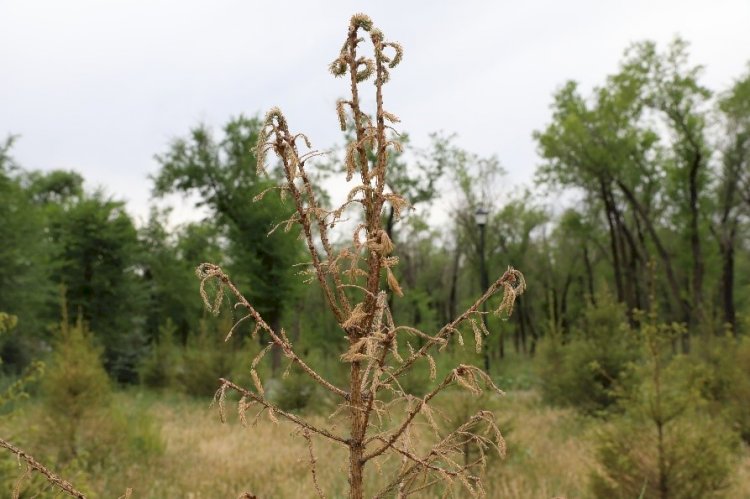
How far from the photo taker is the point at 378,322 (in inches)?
66.4

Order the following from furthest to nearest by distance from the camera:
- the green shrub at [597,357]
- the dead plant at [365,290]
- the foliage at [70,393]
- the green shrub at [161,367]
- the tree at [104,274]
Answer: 1. the tree at [104,274]
2. the green shrub at [161,367]
3. the green shrub at [597,357]
4. the foliage at [70,393]
5. the dead plant at [365,290]

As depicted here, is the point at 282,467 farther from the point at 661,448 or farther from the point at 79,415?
Result: the point at 661,448

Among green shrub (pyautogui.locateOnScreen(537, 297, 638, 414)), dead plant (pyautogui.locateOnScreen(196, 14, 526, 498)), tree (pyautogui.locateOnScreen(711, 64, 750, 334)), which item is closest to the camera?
dead plant (pyautogui.locateOnScreen(196, 14, 526, 498))

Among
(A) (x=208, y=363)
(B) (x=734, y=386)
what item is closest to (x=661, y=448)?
(B) (x=734, y=386)

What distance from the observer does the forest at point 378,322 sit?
1684 millimetres

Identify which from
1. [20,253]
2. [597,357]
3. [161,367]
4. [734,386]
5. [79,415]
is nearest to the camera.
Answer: [79,415]

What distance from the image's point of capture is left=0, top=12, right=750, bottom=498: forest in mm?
1684

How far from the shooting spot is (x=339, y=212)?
5.12ft

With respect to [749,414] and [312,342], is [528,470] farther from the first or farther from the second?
[312,342]

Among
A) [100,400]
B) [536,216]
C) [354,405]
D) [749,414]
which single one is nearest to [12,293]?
[100,400]

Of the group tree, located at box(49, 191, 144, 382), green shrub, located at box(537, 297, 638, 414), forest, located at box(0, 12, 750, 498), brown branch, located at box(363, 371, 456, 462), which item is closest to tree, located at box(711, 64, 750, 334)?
forest, located at box(0, 12, 750, 498)

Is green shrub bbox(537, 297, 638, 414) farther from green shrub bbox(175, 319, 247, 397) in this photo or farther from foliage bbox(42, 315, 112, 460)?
green shrub bbox(175, 319, 247, 397)

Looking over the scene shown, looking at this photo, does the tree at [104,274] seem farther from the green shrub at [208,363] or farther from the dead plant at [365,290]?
the dead plant at [365,290]

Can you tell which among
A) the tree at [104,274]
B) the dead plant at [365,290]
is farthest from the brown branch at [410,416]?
the tree at [104,274]
